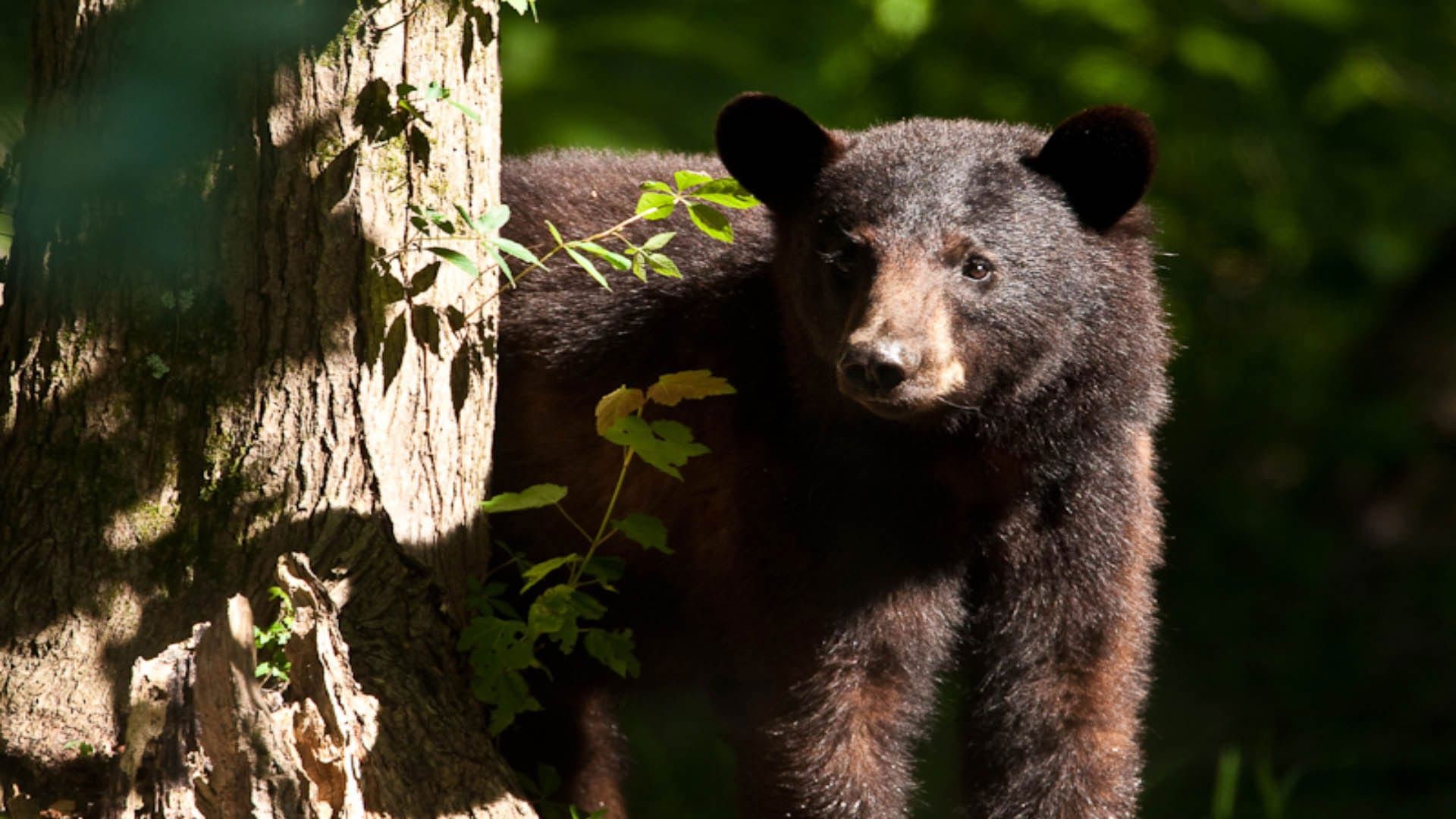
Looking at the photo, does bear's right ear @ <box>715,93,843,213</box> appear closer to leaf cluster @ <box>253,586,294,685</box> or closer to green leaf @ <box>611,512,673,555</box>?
green leaf @ <box>611,512,673,555</box>

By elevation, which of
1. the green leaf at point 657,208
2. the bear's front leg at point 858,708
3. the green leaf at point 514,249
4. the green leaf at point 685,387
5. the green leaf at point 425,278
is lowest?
the bear's front leg at point 858,708

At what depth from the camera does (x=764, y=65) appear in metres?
6.29

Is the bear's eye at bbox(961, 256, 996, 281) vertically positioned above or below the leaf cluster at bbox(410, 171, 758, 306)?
below

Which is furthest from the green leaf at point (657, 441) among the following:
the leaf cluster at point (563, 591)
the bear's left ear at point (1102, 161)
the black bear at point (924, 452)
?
the bear's left ear at point (1102, 161)

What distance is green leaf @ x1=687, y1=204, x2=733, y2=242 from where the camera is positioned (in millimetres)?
3447

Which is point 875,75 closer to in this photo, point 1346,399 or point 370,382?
point 1346,399

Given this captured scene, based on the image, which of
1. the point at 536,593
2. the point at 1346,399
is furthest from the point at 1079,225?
the point at 1346,399

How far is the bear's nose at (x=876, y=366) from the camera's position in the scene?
10.9 ft

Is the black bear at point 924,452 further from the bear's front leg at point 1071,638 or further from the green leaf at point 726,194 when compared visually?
the green leaf at point 726,194

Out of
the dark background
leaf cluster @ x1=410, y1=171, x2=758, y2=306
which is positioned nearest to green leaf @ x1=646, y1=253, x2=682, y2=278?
leaf cluster @ x1=410, y1=171, x2=758, y2=306

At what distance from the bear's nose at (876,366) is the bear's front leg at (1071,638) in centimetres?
71

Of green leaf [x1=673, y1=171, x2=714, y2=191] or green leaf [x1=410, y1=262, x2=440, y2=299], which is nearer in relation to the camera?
green leaf [x1=410, y1=262, x2=440, y2=299]

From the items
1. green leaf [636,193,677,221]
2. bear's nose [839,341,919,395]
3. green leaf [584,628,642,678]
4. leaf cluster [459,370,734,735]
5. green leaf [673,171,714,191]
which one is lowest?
green leaf [584,628,642,678]

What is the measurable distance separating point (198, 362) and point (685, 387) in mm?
993
